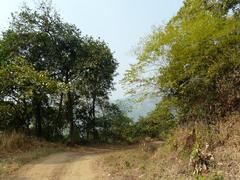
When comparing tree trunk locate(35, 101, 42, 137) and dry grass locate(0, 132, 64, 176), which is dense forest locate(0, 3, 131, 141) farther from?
dry grass locate(0, 132, 64, 176)

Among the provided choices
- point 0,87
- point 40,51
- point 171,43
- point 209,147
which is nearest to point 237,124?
point 209,147

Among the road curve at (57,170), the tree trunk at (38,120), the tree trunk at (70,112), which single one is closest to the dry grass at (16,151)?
the road curve at (57,170)

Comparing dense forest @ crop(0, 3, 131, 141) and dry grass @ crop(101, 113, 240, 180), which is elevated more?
dense forest @ crop(0, 3, 131, 141)

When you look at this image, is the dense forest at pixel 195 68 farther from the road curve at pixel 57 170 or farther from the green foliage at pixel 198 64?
the road curve at pixel 57 170

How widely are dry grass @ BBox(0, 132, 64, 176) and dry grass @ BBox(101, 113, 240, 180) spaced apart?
4065mm

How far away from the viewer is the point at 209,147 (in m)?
14.7

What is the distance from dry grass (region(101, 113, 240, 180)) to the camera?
12.3m

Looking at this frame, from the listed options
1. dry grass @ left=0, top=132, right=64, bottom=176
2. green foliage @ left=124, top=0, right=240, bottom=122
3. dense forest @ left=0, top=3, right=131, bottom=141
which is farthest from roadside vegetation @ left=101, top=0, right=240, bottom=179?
dense forest @ left=0, top=3, right=131, bottom=141

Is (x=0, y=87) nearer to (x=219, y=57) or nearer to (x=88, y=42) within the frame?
(x=88, y=42)

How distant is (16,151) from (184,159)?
40.4ft

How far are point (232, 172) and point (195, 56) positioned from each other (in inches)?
320

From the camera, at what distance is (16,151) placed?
23703 mm

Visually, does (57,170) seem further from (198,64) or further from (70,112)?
(70,112)

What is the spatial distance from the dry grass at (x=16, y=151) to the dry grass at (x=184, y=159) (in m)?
4.06
